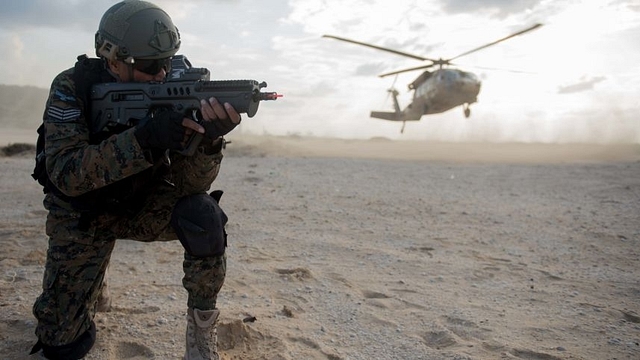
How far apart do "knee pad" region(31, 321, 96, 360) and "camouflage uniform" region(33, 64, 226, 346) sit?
29 mm

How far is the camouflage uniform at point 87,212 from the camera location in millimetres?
2570

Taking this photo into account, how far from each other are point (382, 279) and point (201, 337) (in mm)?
1911

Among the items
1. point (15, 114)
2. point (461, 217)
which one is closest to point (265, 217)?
point (461, 217)

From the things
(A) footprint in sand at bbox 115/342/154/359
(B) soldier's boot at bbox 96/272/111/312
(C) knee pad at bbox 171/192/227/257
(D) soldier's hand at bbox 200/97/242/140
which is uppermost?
(D) soldier's hand at bbox 200/97/242/140

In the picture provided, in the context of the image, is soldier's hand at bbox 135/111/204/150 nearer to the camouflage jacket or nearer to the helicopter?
the camouflage jacket

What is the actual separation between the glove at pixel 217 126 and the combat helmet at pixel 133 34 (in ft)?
1.80

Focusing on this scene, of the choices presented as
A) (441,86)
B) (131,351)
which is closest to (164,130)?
(131,351)

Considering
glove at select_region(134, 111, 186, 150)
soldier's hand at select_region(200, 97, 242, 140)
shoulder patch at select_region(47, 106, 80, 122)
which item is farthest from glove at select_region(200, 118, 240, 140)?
shoulder patch at select_region(47, 106, 80, 122)

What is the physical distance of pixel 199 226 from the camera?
267cm

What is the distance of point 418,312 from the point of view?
3.54 metres

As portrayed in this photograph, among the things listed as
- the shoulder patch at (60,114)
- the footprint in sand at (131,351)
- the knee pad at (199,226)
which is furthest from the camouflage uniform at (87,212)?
the footprint in sand at (131,351)

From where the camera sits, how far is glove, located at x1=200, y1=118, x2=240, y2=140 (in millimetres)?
2627

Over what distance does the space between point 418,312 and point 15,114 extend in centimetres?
5726

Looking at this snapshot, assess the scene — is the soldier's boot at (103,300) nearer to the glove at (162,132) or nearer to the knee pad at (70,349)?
the knee pad at (70,349)
